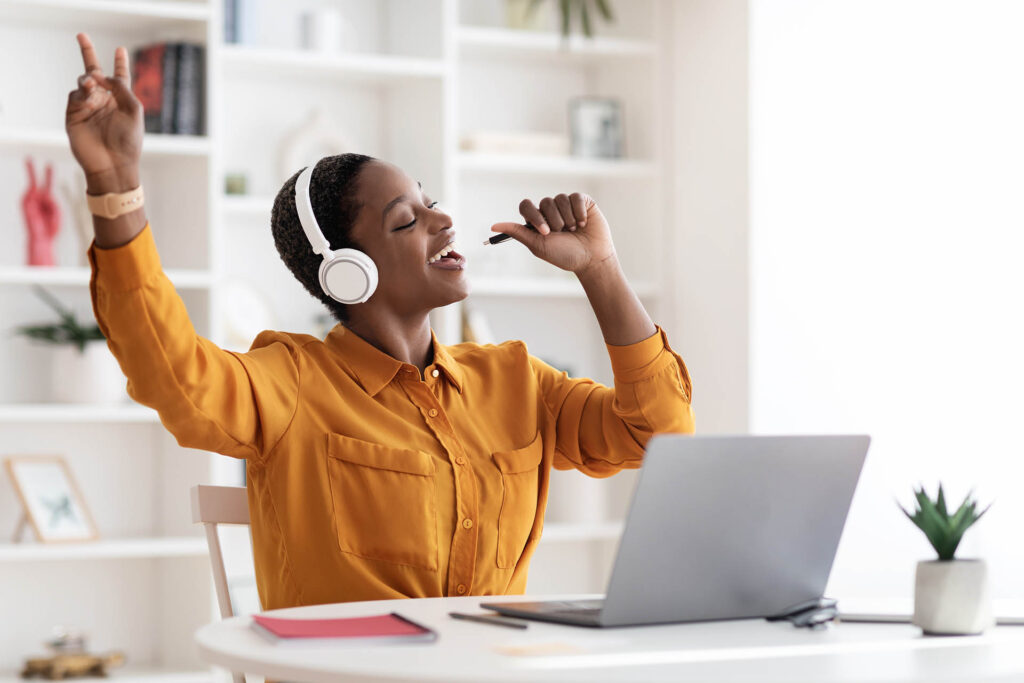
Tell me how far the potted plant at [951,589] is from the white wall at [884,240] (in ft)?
6.98

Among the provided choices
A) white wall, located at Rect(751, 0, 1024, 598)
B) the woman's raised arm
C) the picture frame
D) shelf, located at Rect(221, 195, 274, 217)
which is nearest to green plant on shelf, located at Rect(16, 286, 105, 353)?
shelf, located at Rect(221, 195, 274, 217)

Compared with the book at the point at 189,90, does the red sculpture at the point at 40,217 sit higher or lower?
lower

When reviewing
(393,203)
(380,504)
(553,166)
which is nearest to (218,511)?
(380,504)

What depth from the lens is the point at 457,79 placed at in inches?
151

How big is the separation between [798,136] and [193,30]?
162 centimetres

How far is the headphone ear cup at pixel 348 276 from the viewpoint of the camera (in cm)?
172

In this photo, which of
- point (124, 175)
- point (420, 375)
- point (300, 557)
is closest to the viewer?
point (124, 175)

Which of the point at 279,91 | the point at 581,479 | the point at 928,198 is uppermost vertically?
the point at 279,91

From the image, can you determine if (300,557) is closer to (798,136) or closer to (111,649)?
(111,649)

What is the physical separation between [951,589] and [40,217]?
2.58 metres

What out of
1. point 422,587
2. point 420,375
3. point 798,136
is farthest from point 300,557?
point 798,136

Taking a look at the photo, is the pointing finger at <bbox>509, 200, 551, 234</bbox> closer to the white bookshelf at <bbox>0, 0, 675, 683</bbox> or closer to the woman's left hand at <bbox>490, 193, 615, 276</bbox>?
the woman's left hand at <bbox>490, 193, 615, 276</bbox>

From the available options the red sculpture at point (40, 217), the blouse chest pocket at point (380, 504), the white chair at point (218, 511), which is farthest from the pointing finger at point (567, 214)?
the red sculpture at point (40, 217)

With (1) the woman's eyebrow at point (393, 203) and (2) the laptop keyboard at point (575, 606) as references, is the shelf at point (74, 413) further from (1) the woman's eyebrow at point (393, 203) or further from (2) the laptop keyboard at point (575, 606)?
(2) the laptop keyboard at point (575, 606)
